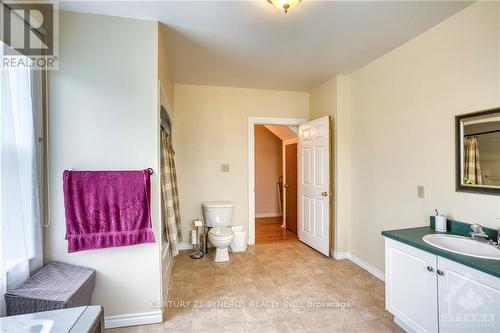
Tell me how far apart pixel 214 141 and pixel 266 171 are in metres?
2.54

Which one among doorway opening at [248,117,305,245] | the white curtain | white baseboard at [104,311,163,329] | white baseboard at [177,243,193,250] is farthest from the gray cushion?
doorway opening at [248,117,305,245]

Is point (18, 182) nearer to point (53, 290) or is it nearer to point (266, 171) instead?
point (53, 290)

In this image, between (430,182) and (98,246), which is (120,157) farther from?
(430,182)

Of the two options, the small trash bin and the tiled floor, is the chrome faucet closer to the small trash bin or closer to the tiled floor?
the tiled floor

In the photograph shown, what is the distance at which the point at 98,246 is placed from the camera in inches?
70.6

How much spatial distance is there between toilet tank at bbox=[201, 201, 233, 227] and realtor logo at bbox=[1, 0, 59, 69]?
2.25 meters

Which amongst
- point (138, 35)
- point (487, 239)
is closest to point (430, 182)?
point (487, 239)

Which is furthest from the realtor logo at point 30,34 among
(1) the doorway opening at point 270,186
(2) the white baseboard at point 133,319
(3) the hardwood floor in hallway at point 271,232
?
(3) the hardwood floor in hallway at point 271,232

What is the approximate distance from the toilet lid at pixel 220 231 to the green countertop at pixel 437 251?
6.19 feet

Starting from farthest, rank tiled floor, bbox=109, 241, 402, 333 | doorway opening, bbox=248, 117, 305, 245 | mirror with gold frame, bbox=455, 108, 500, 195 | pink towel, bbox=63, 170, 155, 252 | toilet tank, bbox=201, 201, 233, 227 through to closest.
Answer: doorway opening, bbox=248, 117, 305, 245, toilet tank, bbox=201, 201, 233, 227, tiled floor, bbox=109, 241, 402, 333, pink towel, bbox=63, 170, 155, 252, mirror with gold frame, bbox=455, 108, 500, 195

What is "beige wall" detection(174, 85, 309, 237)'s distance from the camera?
354 centimetres

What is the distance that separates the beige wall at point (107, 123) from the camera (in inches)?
70.7

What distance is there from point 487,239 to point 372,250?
128cm

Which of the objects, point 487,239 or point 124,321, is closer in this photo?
point 487,239
